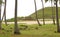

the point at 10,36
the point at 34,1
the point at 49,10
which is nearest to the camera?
the point at 10,36

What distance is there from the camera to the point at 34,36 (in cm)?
2511

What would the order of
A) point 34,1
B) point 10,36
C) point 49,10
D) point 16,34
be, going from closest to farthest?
1. point 10,36
2. point 16,34
3. point 34,1
4. point 49,10

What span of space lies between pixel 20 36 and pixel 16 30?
1.97m

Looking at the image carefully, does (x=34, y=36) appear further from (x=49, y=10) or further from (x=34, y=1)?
(x=49, y=10)

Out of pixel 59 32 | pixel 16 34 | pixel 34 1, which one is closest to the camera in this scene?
pixel 16 34

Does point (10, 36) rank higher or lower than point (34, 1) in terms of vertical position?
lower

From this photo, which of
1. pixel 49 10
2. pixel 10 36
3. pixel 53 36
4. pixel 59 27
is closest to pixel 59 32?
pixel 59 27

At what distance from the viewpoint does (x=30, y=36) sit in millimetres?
25062

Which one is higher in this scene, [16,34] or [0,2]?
[0,2]

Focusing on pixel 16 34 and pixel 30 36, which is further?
pixel 16 34

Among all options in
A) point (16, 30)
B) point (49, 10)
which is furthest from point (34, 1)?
point (49, 10)

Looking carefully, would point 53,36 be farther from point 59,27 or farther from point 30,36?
point 59,27

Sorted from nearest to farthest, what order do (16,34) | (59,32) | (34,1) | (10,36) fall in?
1. (10,36)
2. (16,34)
3. (59,32)
4. (34,1)

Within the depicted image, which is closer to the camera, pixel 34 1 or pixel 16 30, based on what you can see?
pixel 16 30
